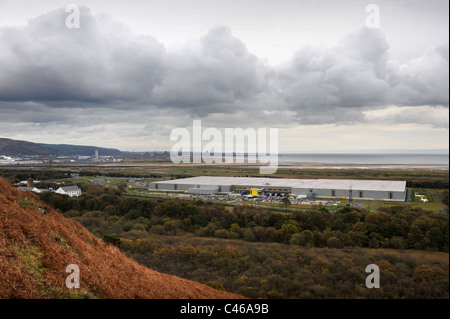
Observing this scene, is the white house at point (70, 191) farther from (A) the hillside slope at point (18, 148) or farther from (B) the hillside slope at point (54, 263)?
(B) the hillside slope at point (54, 263)

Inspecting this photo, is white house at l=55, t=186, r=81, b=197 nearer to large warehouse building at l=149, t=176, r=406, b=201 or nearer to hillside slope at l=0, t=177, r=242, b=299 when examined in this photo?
large warehouse building at l=149, t=176, r=406, b=201

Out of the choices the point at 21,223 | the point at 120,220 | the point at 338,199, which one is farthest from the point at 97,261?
the point at 338,199

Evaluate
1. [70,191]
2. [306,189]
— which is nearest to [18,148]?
[70,191]

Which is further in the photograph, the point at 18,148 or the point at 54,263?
the point at 18,148

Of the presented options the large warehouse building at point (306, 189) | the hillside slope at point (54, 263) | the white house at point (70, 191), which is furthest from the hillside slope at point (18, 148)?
the large warehouse building at point (306, 189)

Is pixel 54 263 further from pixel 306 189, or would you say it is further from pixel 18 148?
pixel 306 189
